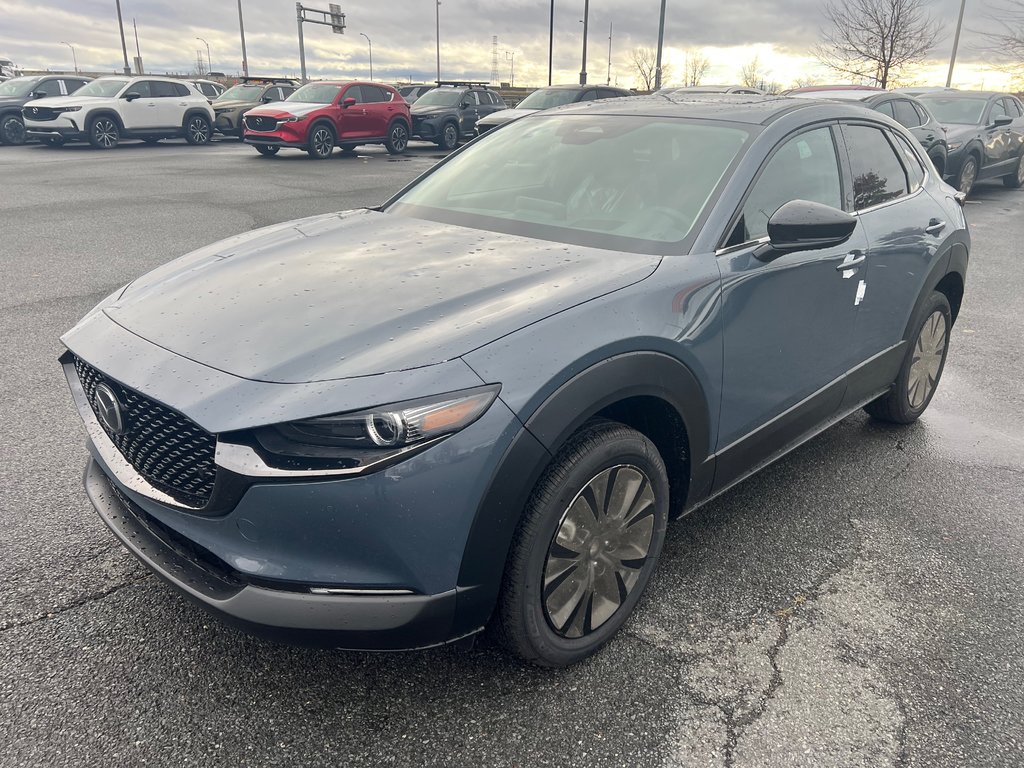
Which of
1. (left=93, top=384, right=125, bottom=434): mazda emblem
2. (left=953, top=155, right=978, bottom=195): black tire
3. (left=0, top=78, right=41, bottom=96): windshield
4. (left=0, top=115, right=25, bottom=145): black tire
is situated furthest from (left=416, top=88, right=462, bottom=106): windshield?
(left=93, top=384, right=125, bottom=434): mazda emblem

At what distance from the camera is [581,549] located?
2244 mm

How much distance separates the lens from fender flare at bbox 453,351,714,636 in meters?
1.93

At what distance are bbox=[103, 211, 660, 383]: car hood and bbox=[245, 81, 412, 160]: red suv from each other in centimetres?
1567

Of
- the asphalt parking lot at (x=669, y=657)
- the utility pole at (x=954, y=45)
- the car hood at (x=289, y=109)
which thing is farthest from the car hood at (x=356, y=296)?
the utility pole at (x=954, y=45)

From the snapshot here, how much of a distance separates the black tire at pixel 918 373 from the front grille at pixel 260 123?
16.0m

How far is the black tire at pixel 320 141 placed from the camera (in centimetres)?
1759

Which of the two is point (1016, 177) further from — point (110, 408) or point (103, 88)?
point (103, 88)

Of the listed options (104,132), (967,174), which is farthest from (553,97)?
(104,132)

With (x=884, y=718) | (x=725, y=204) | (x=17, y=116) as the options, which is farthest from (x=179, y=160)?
(x=884, y=718)

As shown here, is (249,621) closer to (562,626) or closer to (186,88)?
(562,626)

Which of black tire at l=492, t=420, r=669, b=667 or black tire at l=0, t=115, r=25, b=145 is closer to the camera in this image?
black tire at l=492, t=420, r=669, b=667

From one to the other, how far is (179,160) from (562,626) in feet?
57.2

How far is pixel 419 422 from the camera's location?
1834mm

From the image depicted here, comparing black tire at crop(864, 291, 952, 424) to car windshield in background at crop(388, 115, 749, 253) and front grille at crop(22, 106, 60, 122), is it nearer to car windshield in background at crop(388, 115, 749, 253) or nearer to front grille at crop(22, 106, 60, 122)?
car windshield in background at crop(388, 115, 749, 253)
